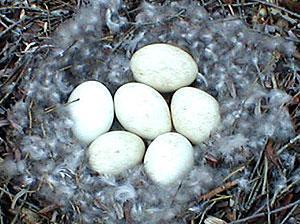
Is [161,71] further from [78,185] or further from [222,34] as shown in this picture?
[78,185]

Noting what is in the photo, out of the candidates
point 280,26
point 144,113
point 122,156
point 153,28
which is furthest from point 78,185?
point 280,26

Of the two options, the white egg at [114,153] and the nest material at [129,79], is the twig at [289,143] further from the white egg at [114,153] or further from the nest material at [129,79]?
the white egg at [114,153]

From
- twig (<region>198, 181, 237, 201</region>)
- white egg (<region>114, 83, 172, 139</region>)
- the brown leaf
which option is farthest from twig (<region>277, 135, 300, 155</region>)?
the brown leaf

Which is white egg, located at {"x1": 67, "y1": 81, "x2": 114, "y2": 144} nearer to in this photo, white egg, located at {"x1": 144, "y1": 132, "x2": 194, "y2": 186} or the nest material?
the nest material

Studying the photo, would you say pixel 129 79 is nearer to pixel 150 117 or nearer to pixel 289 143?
pixel 150 117

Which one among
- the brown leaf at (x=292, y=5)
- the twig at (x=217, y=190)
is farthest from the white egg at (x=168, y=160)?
the brown leaf at (x=292, y=5)

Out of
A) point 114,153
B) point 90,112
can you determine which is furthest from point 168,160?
point 90,112

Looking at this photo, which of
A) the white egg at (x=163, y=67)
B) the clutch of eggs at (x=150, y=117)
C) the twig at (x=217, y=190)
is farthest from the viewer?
the white egg at (x=163, y=67)
